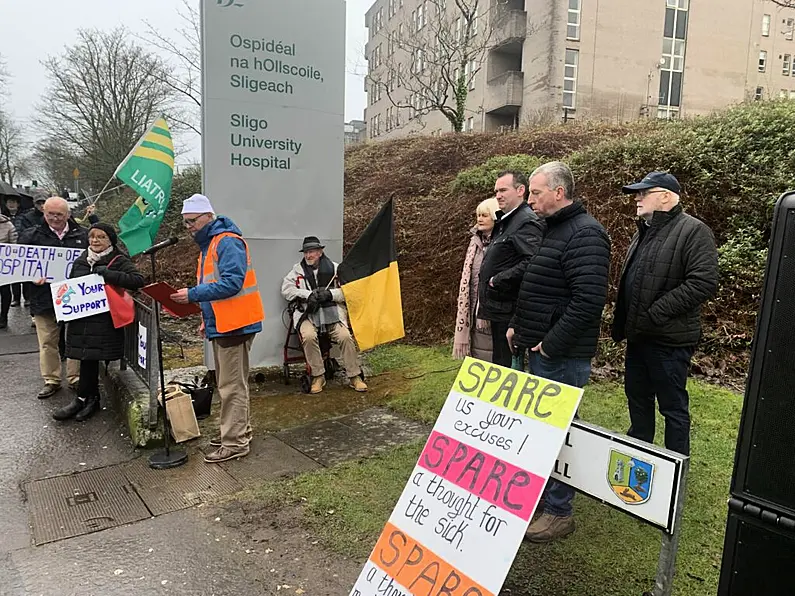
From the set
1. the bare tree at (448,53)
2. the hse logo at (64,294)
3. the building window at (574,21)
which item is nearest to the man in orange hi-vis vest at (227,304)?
the hse logo at (64,294)

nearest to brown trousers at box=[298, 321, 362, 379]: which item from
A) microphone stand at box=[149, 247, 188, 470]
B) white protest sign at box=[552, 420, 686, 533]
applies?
microphone stand at box=[149, 247, 188, 470]

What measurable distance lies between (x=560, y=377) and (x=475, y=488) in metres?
1.10

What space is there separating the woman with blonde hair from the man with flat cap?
5.88ft

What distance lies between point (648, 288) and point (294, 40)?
4.58 metres

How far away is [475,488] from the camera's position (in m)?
2.48

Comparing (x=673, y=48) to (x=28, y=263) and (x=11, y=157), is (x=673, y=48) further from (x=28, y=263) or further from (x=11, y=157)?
(x=11, y=157)

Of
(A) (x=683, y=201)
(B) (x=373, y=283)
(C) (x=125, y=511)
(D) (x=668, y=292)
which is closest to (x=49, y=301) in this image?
(C) (x=125, y=511)

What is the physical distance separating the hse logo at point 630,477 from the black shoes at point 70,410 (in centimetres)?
485

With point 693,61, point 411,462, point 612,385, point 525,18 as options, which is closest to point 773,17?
point 693,61

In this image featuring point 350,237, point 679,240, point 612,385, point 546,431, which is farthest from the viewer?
point 350,237

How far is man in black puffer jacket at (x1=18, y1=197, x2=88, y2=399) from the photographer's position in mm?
5805

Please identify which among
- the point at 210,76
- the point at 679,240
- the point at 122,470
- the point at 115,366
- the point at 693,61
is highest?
the point at 693,61

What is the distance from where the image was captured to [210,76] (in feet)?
18.7

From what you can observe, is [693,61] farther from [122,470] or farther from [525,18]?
[122,470]
